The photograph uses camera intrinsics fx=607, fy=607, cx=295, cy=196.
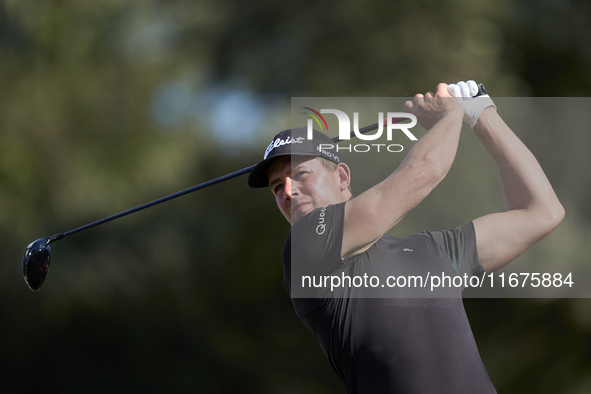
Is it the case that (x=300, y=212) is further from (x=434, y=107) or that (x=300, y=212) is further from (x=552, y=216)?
(x=552, y=216)

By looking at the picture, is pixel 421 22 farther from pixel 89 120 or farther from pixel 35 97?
pixel 35 97

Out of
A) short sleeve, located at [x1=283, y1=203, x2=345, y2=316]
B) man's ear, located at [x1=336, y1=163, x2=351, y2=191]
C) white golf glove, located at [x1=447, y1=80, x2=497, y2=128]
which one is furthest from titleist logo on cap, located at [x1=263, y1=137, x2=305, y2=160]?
white golf glove, located at [x1=447, y1=80, x2=497, y2=128]

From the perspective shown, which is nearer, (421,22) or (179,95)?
(421,22)

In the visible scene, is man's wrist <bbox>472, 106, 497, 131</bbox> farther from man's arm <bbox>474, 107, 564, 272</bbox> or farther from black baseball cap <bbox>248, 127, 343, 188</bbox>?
black baseball cap <bbox>248, 127, 343, 188</bbox>

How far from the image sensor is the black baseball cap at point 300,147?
59.0 inches

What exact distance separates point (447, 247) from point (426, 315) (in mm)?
204

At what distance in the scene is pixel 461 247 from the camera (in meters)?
1.45

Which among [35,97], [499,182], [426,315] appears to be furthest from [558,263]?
[35,97]

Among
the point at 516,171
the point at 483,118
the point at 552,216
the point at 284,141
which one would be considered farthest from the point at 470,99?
the point at 284,141

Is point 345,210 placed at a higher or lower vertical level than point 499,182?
lower

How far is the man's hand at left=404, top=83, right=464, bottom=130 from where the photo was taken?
4.55 feet

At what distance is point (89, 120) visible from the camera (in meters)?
4.97

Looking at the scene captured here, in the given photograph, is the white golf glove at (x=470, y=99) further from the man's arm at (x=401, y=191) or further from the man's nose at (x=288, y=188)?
the man's nose at (x=288, y=188)

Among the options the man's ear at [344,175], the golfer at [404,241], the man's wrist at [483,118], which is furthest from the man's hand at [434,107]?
the man's ear at [344,175]
